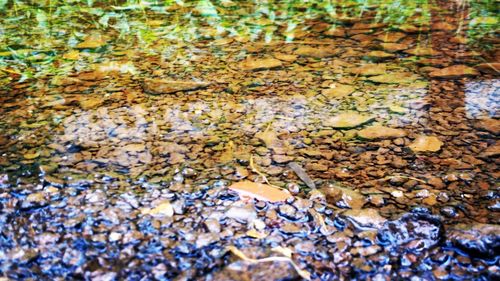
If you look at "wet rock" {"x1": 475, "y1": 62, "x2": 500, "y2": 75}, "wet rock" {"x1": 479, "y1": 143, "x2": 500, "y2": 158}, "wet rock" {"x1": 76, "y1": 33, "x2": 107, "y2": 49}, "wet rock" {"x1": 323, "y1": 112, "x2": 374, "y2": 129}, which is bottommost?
"wet rock" {"x1": 479, "y1": 143, "x2": 500, "y2": 158}

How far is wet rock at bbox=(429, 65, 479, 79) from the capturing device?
200cm

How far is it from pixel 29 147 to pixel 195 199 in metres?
0.67

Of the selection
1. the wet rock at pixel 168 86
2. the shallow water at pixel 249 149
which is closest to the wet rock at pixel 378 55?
the shallow water at pixel 249 149

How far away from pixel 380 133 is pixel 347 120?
14 cm

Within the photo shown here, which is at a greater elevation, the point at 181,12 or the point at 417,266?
the point at 181,12

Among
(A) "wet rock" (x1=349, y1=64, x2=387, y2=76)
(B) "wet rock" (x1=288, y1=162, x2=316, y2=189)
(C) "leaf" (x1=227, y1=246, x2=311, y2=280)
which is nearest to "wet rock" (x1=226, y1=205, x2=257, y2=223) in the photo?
(C) "leaf" (x1=227, y1=246, x2=311, y2=280)

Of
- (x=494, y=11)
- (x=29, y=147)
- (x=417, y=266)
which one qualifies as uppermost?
(x=494, y=11)

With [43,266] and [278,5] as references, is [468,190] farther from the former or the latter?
[278,5]

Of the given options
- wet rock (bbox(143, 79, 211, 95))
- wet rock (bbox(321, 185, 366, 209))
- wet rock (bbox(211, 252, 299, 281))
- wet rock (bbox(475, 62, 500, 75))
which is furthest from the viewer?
wet rock (bbox(475, 62, 500, 75))

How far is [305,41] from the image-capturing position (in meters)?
2.42

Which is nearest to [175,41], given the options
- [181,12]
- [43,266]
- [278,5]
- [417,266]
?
[181,12]

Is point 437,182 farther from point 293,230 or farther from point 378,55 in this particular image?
point 378,55

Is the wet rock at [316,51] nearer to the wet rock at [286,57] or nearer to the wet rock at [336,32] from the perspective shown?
the wet rock at [286,57]

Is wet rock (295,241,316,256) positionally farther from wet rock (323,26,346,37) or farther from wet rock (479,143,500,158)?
wet rock (323,26,346,37)
